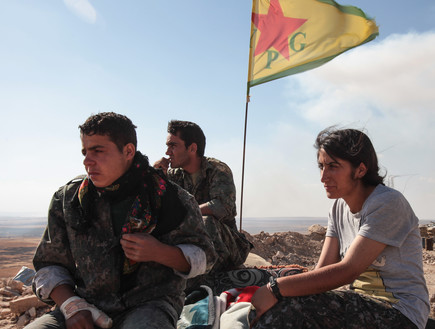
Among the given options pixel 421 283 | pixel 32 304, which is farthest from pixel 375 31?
pixel 32 304

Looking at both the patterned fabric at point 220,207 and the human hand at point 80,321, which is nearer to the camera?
the human hand at point 80,321

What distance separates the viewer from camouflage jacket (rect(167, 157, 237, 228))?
170 inches

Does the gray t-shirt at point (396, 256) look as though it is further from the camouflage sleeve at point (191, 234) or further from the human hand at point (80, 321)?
the human hand at point (80, 321)

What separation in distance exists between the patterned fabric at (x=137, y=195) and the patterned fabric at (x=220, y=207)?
187cm

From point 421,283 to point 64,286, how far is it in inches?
80.4

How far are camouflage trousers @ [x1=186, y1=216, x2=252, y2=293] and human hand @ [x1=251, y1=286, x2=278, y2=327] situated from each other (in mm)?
1821

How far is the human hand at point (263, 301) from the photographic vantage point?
2.13 m

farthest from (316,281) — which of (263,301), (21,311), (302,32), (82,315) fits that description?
(302,32)

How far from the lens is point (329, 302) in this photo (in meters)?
2.15

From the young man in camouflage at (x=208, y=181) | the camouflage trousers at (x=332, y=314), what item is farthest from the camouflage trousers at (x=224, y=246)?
the camouflage trousers at (x=332, y=314)

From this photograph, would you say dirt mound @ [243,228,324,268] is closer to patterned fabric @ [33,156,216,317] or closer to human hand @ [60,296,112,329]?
patterned fabric @ [33,156,216,317]

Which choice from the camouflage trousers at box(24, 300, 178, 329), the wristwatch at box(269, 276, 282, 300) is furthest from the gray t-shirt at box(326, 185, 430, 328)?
the camouflage trousers at box(24, 300, 178, 329)

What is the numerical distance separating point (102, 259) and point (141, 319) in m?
A: 0.44

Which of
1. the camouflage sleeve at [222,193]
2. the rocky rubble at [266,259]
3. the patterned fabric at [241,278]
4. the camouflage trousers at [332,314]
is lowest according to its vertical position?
the rocky rubble at [266,259]
